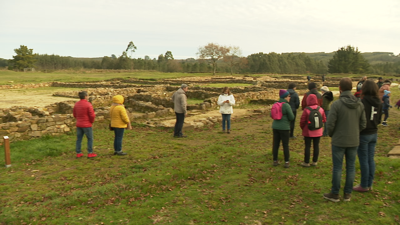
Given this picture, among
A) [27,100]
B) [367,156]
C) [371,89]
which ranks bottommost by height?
[27,100]

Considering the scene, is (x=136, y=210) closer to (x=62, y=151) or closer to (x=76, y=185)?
(x=76, y=185)

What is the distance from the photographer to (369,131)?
5.22 meters

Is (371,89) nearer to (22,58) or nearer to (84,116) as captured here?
(84,116)

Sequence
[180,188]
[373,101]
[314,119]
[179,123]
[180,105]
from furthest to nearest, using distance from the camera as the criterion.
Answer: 1. [179,123]
2. [180,105]
3. [314,119]
4. [180,188]
5. [373,101]

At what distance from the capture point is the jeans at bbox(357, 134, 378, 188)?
5.23 m

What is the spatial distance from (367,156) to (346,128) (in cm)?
82

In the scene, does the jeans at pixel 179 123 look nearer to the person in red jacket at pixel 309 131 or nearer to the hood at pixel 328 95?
the hood at pixel 328 95

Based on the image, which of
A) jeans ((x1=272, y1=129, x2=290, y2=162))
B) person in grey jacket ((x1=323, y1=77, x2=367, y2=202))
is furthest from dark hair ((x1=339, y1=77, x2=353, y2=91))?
jeans ((x1=272, y1=129, x2=290, y2=162))

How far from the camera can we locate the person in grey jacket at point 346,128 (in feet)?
16.4

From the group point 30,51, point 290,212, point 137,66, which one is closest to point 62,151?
point 290,212

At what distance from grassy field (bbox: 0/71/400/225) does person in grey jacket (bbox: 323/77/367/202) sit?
0.39m

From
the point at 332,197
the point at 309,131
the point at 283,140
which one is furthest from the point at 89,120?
the point at 332,197

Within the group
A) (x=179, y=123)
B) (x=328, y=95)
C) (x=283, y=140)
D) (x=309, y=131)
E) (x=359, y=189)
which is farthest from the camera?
(x=179, y=123)

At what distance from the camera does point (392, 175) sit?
19.8 feet
